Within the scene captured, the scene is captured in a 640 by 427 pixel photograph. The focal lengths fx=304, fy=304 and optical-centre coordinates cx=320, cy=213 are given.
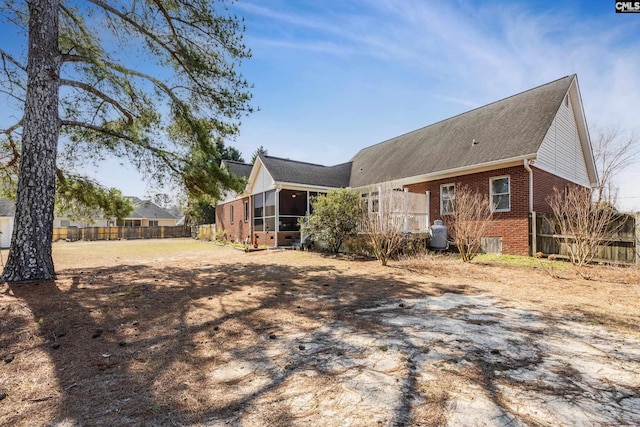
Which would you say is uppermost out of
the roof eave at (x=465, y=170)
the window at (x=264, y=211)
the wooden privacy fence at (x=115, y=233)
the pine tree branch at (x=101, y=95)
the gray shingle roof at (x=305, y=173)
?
the pine tree branch at (x=101, y=95)

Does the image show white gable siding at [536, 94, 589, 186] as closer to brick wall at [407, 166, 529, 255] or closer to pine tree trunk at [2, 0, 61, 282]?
brick wall at [407, 166, 529, 255]

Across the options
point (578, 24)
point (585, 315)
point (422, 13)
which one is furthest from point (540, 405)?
point (578, 24)

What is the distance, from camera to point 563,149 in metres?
13.0

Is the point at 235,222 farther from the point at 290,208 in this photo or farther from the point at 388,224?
the point at 388,224

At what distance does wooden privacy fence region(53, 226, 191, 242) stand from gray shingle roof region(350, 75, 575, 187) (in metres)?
25.5

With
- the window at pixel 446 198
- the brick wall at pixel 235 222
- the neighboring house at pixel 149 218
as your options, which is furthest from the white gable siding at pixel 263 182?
the neighboring house at pixel 149 218

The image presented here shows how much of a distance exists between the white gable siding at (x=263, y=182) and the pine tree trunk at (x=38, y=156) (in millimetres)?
9615

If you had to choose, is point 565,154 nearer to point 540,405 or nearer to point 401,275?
point 401,275

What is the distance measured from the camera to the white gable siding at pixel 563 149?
11786mm

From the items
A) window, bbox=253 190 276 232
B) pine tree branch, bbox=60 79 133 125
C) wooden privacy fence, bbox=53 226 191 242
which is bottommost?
wooden privacy fence, bbox=53 226 191 242

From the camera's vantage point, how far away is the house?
11.2 metres

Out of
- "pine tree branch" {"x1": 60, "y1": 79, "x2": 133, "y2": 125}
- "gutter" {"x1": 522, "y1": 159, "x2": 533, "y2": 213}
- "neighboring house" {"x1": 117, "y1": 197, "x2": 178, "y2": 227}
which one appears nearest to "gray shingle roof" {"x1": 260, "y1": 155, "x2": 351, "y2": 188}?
"pine tree branch" {"x1": 60, "y1": 79, "x2": 133, "y2": 125}

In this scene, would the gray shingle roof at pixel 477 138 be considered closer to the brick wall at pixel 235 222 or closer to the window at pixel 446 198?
the window at pixel 446 198

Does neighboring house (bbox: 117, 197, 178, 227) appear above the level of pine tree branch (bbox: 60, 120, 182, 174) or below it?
below
